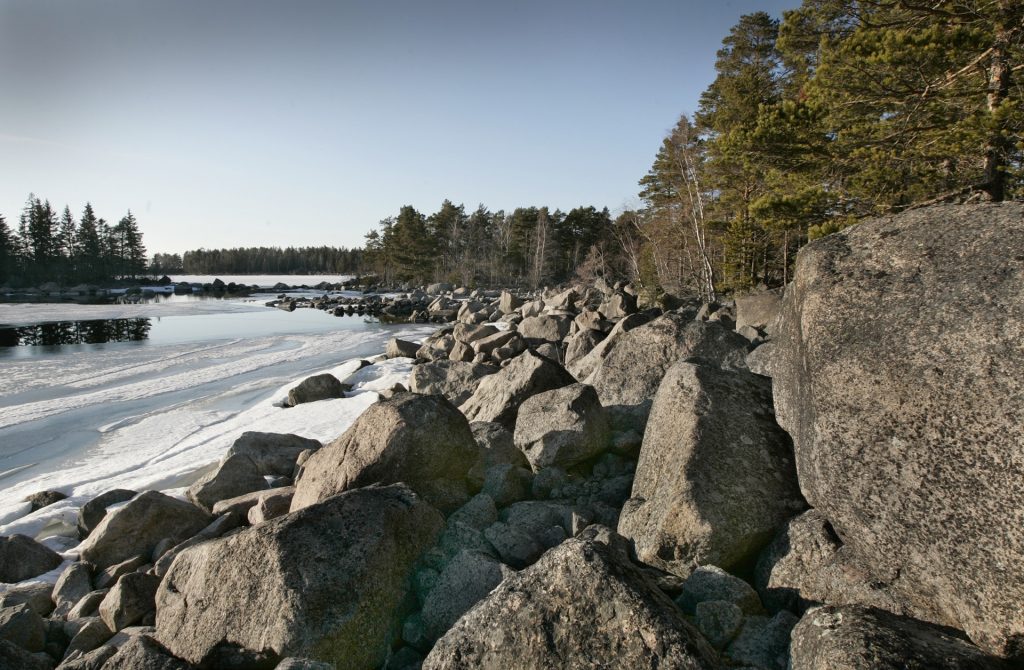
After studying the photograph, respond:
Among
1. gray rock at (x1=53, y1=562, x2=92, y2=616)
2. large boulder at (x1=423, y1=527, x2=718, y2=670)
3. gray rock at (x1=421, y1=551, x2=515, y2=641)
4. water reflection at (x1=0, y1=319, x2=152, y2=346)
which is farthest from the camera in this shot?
water reflection at (x1=0, y1=319, x2=152, y2=346)

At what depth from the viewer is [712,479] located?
4406 mm

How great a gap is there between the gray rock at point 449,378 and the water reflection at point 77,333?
25.1 metres

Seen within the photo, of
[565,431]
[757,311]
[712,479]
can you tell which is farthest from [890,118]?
[712,479]

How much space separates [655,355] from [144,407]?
14194 mm

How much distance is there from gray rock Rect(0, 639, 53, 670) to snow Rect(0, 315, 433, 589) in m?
2.61

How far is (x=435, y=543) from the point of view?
4.62m

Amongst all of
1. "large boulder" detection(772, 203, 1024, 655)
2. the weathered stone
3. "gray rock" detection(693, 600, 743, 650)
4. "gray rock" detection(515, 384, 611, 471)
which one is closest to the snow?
the weathered stone

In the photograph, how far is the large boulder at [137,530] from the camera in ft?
20.4

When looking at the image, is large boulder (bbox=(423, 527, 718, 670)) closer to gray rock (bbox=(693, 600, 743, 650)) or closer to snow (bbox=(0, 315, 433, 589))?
gray rock (bbox=(693, 600, 743, 650))

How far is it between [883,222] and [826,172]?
32.6 feet

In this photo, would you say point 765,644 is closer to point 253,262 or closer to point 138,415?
point 138,415

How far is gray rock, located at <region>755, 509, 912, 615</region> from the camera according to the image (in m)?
3.50

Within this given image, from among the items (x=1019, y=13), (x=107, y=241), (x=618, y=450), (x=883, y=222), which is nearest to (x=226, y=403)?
(x=618, y=450)

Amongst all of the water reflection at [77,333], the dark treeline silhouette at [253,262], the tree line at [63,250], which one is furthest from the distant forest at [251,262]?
the water reflection at [77,333]
